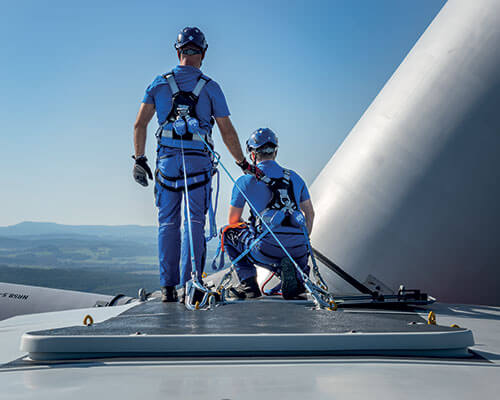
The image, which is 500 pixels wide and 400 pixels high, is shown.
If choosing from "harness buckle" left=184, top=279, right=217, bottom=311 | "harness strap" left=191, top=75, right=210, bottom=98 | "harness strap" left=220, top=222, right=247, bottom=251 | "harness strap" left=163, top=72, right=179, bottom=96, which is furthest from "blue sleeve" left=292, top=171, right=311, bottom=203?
"harness buckle" left=184, top=279, right=217, bottom=311

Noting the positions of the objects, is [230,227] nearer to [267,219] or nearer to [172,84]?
[267,219]

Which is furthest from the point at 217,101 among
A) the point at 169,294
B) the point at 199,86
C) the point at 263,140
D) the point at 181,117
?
the point at 169,294

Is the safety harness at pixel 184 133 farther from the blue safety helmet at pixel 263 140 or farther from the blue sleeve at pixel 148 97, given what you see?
the blue safety helmet at pixel 263 140

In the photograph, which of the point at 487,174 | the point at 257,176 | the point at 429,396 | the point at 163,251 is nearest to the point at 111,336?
the point at 429,396

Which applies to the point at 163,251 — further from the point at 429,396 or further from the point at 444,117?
the point at 444,117

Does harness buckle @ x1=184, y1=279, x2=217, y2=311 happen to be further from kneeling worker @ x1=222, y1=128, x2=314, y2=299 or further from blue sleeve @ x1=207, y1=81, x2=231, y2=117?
blue sleeve @ x1=207, y1=81, x2=231, y2=117

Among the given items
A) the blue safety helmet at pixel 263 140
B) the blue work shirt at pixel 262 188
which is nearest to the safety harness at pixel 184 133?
the blue work shirt at pixel 262 188
